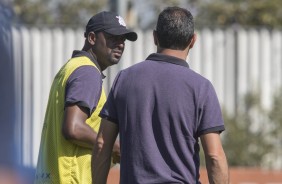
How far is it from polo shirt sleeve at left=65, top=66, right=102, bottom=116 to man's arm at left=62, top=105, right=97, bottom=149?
0.12ft

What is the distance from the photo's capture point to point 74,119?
6.12 m

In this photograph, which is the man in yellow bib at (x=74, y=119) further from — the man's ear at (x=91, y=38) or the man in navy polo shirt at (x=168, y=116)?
the man in navy polo shirt at (x=168, y=116)

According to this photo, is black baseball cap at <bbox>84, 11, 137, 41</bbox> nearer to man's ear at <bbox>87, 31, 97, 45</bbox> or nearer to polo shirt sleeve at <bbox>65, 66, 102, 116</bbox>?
man's ear at <bbox>87, 31, 97, 45</bbox>

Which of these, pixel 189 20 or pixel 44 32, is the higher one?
pixel 189 20

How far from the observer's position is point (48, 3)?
24906 millimetres

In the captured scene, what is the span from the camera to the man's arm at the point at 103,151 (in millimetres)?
5551

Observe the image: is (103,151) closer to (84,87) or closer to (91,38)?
(84,87)

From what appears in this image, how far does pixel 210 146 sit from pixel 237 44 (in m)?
12.1

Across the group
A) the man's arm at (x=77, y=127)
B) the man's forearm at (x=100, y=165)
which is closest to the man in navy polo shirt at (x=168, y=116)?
the man's forearm at (x=100, y=165)

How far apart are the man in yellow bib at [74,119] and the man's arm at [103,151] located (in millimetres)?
507

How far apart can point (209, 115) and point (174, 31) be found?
18.6 inches

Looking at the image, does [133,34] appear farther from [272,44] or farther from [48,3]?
[48,3]

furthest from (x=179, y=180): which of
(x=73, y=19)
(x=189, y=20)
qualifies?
(x=73, y=19)

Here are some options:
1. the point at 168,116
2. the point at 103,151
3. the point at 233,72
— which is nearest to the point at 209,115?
the point at 168,116
